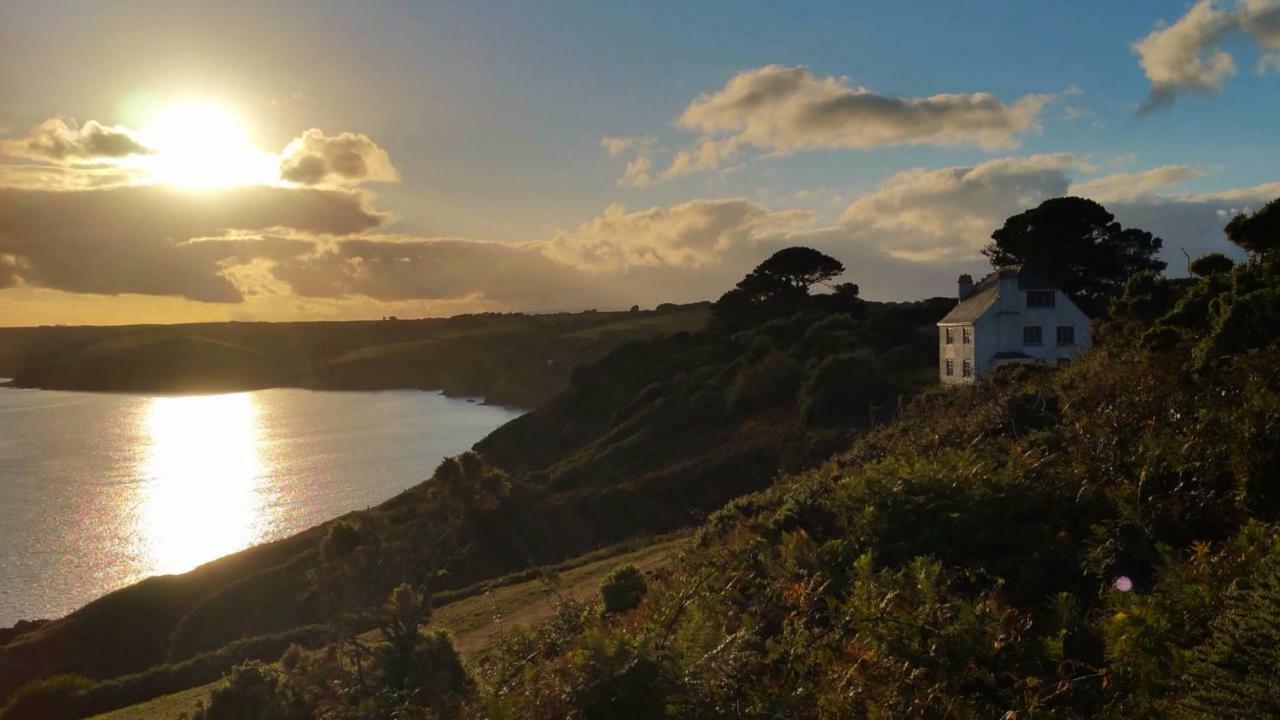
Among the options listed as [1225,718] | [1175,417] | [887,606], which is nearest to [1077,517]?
[1175,417]

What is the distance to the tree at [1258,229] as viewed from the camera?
63.3 feet

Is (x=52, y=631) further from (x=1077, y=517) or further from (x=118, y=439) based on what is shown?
(x=118, y=439)

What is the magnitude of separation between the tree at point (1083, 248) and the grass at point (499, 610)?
4917 centimetres

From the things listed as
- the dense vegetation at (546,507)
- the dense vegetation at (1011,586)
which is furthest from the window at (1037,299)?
the dense vegetation at (1011,586)

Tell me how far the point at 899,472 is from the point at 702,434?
49.8 metres

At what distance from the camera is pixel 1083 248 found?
68.2 metres

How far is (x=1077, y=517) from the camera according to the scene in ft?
40.9

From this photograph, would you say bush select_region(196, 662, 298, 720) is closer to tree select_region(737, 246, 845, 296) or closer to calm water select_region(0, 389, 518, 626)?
calm water select_region(0, 389, 518, 626)

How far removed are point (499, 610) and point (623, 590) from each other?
10267 mm

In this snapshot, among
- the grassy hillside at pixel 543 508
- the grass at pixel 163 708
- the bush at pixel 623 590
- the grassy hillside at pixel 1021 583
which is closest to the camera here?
the grassy hillside at pixel 1021 583

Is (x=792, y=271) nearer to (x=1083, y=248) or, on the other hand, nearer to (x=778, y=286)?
(x=778, y=286)

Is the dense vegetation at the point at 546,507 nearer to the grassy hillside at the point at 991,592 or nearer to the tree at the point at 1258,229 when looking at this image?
the grassy hillside at the point at 991,592

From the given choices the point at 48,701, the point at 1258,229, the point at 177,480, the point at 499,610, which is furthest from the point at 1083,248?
the point at 177,480

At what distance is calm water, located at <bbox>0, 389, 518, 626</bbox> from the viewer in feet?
222
